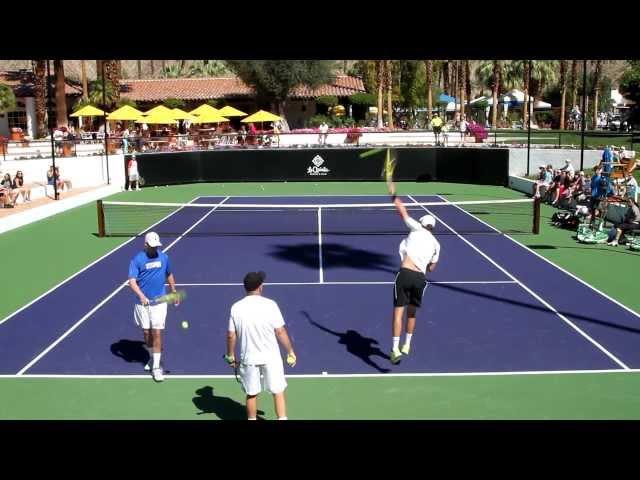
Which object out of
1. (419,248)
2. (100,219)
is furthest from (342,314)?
(100,219)

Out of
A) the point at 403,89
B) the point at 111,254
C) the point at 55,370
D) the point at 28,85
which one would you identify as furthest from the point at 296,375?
the point at 403,89

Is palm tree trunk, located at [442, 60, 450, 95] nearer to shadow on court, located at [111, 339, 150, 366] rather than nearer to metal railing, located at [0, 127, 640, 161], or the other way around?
metal railing, located at [0, 127, 640, 161]

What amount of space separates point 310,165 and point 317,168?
352 millimetres

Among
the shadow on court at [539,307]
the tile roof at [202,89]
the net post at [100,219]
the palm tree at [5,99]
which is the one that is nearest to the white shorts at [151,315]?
the shadow on court at [539,307]

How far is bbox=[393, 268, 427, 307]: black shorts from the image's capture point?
948cm

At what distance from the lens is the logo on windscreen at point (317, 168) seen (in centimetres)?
3575

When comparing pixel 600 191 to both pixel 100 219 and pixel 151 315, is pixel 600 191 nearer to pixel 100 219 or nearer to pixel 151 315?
pixel 100 219

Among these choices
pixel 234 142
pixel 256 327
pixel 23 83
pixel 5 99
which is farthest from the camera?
pixel 23 83

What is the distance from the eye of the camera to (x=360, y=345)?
1064 centimetres

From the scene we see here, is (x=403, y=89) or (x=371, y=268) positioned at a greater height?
(x=403, y=89)

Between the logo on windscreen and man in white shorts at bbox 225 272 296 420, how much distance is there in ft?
95.0
